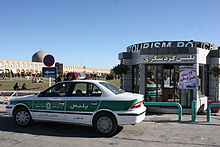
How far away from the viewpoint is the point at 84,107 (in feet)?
21.3

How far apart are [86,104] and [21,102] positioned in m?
2.48

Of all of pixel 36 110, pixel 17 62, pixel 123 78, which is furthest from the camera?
pixel 17 62

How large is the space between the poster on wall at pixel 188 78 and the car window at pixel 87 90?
4.97m

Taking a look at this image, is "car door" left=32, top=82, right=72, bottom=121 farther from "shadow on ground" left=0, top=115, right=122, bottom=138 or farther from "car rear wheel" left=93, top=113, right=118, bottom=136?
"car rear wheel" left=93, top=113, right=118, bottom=136

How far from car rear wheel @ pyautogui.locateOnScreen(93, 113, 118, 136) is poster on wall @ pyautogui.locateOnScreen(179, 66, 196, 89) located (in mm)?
4941

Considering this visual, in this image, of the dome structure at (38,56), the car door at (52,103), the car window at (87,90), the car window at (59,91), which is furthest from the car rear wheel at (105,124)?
the dome structure at (38,56)

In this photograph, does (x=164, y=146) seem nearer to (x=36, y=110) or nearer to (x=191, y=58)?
(x=36, y=110)

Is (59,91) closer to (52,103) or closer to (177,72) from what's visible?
(52,103)

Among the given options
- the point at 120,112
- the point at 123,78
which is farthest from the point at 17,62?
the point at 120,112

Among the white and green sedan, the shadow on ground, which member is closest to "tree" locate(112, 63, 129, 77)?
the shadow on ground

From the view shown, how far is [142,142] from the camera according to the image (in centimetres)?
582

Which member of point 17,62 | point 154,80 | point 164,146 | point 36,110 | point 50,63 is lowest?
point 164,146

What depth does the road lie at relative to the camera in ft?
18.6

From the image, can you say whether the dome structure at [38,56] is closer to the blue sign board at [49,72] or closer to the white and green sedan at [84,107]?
the blue sign board at [49,72]
